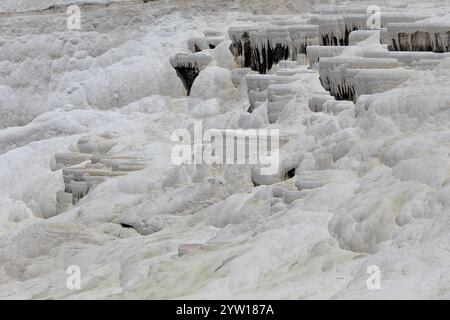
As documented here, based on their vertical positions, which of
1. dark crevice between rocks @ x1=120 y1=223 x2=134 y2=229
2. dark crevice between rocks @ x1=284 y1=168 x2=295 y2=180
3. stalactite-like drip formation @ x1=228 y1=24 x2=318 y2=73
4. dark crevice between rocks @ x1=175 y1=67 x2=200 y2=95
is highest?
stalactite-like drip formation @ x1=228 y1=24 x2=318 y2=73

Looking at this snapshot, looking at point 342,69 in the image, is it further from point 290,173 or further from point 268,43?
point 268,43

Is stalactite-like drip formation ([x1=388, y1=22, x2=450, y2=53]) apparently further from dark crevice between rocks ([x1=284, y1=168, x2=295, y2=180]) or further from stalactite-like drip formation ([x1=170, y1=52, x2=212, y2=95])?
stalactite-like drip formation ([x1=170, y1=52, x2=212, y2=95])

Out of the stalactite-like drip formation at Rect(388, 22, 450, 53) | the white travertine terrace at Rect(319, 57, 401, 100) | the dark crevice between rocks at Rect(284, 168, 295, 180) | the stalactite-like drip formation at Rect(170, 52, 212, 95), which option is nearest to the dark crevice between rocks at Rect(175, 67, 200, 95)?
the stalactite-like drip formation at Rect(170, 52, 212, 95)

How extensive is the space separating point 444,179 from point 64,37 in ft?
65.4

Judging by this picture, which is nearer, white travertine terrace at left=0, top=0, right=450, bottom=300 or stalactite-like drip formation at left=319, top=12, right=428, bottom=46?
white travertine terrace at left=0, top=0, right=450, bottom=300

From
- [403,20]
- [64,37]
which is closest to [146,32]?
[64,37]

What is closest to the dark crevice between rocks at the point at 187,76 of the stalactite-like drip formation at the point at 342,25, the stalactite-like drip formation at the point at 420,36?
the stalactite-like drip formation at the point at 342,25

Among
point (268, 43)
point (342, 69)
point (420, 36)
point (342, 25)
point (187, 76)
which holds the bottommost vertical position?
point (187, 76)

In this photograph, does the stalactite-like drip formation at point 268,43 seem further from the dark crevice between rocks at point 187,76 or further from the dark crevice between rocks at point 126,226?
the dark crevice between rocks at point 126,226

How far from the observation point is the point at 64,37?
30047 millimetres

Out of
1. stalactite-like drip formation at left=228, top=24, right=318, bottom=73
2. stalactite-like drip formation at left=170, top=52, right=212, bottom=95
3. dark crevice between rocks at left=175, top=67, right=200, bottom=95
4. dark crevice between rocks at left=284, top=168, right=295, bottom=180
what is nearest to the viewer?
dark crevice between rocks at left=284, top=168, right=295, bottom=180

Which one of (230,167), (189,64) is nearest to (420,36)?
(230,167)

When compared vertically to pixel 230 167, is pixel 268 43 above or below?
above

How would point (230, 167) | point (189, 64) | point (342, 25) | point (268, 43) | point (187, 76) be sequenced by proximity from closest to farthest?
point (230, 167)
point (342, 25)
point (268, 43)
point (189, 64)
point (187, 76)
